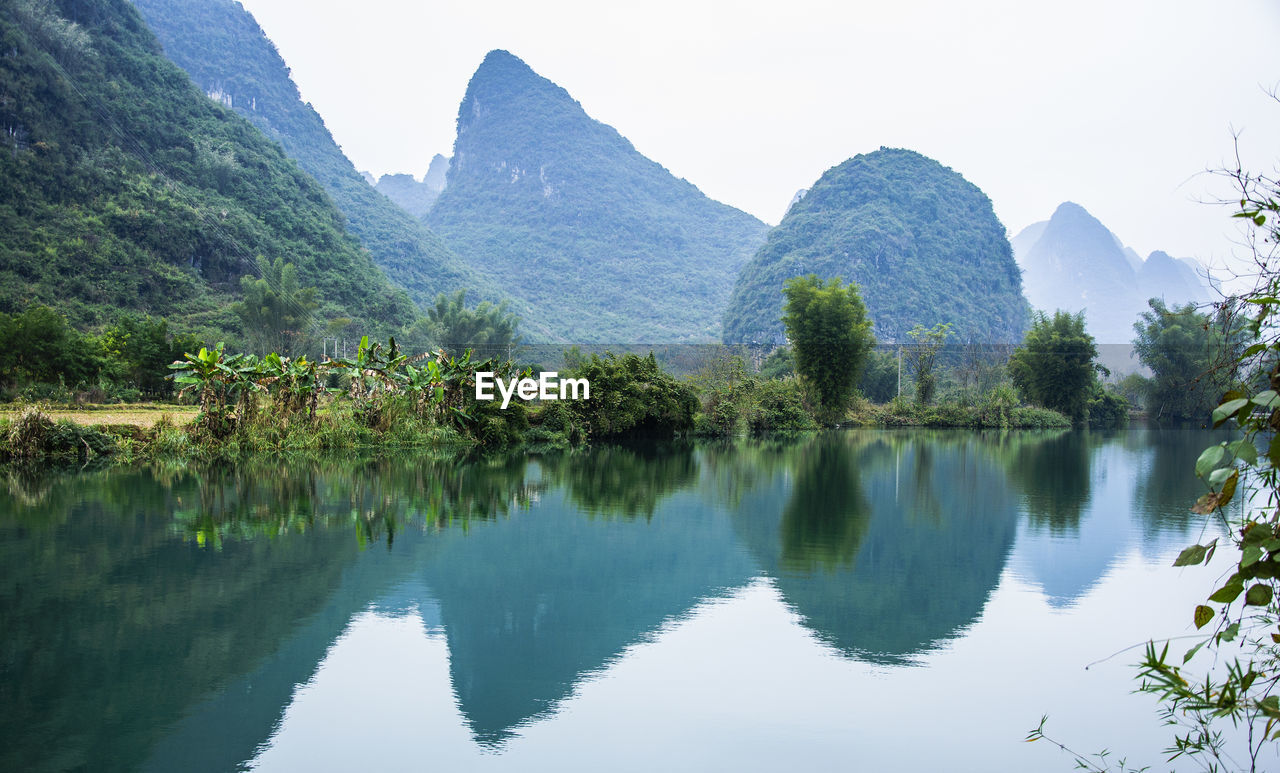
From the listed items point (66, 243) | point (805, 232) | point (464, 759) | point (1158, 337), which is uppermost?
point (805, 232)

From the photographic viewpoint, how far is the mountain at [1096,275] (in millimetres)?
106812

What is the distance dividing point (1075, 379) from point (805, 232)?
1788 inches

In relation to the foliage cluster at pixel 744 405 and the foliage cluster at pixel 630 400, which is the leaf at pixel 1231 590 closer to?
the foliage cluster at pixel 630 400

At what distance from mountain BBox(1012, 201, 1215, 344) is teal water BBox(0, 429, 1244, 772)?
108524 mm

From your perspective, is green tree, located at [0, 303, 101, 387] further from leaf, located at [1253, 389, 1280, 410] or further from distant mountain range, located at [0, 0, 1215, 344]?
leaf, located at [1253, 389, 1280, 410]

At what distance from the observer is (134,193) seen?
39531 millimetres

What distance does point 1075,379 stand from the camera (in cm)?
2852

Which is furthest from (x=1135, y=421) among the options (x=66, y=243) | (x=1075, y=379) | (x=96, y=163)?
(x=96, y=163)

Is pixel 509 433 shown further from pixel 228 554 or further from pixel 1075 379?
pixel 1075 379

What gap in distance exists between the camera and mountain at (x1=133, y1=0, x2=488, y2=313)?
214 feet

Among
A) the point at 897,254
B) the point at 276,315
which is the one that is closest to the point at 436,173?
the point at 897,254

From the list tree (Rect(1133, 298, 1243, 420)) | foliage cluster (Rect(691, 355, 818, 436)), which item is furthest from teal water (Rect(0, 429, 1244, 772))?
tree (Rect(1133, 298, 1243, 420))

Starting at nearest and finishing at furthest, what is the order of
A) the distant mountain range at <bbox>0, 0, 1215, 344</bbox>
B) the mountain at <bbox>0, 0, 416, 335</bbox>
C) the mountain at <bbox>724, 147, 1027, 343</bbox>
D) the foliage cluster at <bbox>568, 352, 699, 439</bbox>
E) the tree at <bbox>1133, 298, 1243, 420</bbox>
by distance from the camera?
the foliage cluster at <bbox>568, 352, 699, 439</bbox> < the tree at <bbox>1133, 298, 1243, 420</bbox> < the mountain at <bbox>0, 0, 416, 335</bbox> < the distant mountain range at <bbox>0, 0, 1215, 344</bbox> < the mountain at <bbox>724, 147, 1027, 343</bbox>

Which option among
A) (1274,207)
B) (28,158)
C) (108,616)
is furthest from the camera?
(28,158)
